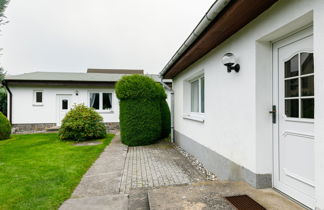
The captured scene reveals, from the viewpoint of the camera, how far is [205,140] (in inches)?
187

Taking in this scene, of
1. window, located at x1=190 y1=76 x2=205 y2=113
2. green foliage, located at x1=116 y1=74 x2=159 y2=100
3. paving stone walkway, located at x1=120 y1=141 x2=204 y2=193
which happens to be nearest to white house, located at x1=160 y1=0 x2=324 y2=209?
paving stone walkway, located at x1=120 y1=141 x2=204 y2=193

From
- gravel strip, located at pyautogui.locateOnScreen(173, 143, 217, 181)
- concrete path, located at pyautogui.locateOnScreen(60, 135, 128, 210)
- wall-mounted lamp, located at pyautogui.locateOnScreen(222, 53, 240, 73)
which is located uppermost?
wall-mounted lamp, located at pyautogui.locateOnScreen(222, 53, 240, 73)

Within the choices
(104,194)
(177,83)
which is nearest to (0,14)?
(177,83)

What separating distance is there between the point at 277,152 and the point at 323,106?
1.15 meters

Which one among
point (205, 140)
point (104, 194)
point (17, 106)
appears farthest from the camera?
point (17, 106)

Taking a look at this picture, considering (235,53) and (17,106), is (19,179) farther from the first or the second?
(17,106)

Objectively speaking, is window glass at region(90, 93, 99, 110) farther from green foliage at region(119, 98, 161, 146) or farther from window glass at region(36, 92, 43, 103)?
green foliage at region(119, 98, 161, 146)

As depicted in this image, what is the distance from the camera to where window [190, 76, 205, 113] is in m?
5.71

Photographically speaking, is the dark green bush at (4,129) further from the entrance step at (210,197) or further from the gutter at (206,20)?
the entrance step at (210,197)

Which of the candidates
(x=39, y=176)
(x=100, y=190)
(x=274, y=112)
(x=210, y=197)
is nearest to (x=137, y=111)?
(x=39, y=176)

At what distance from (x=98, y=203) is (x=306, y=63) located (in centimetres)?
352

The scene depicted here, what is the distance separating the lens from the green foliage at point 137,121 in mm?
7547

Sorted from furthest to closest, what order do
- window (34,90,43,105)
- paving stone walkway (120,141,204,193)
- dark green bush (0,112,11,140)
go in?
window (34,90,43,105), dark green bush (0,112,11,140), paving stone walkway (120,141,204,193)

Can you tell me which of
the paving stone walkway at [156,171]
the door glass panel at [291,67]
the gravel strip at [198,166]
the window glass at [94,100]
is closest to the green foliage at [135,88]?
the paving stone walkway at [156,171]
